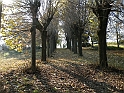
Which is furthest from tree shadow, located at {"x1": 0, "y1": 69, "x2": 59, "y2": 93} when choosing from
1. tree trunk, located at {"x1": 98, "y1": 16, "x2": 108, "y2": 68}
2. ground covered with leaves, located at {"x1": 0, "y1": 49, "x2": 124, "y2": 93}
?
tree trunk, located at {"x1": 98, "y1": 16, "x2": 108, "y2": 68}

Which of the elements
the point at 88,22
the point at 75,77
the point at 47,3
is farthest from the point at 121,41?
the point at 75,77

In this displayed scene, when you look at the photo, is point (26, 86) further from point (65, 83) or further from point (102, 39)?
point (102, 39)

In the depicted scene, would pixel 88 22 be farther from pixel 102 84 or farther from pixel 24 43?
pixel 102 84

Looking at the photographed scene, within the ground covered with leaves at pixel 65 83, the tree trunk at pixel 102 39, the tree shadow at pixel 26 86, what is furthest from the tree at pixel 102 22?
the tree shadow at pixel 26 86

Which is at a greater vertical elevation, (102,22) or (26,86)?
(102,22)

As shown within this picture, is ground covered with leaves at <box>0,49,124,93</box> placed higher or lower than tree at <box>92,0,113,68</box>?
lower

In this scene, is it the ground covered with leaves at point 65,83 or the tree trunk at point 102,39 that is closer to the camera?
the ground covered with leaves at point 65,83

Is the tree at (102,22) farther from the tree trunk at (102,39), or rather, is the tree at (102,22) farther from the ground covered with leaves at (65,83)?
the ground covered with leaves at (65,83)

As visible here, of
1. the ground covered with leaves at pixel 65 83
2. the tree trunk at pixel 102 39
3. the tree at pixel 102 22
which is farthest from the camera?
the tree trunk at pixel 102 39

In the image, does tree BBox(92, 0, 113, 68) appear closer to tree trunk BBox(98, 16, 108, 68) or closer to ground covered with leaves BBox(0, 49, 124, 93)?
tree trunk BBox(98, 16, 108, 68)

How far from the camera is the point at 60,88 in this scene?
7.89m

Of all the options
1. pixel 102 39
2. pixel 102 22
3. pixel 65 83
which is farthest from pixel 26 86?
pixel 102 22

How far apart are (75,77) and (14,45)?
671cm

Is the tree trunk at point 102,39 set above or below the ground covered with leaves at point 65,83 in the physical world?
above
